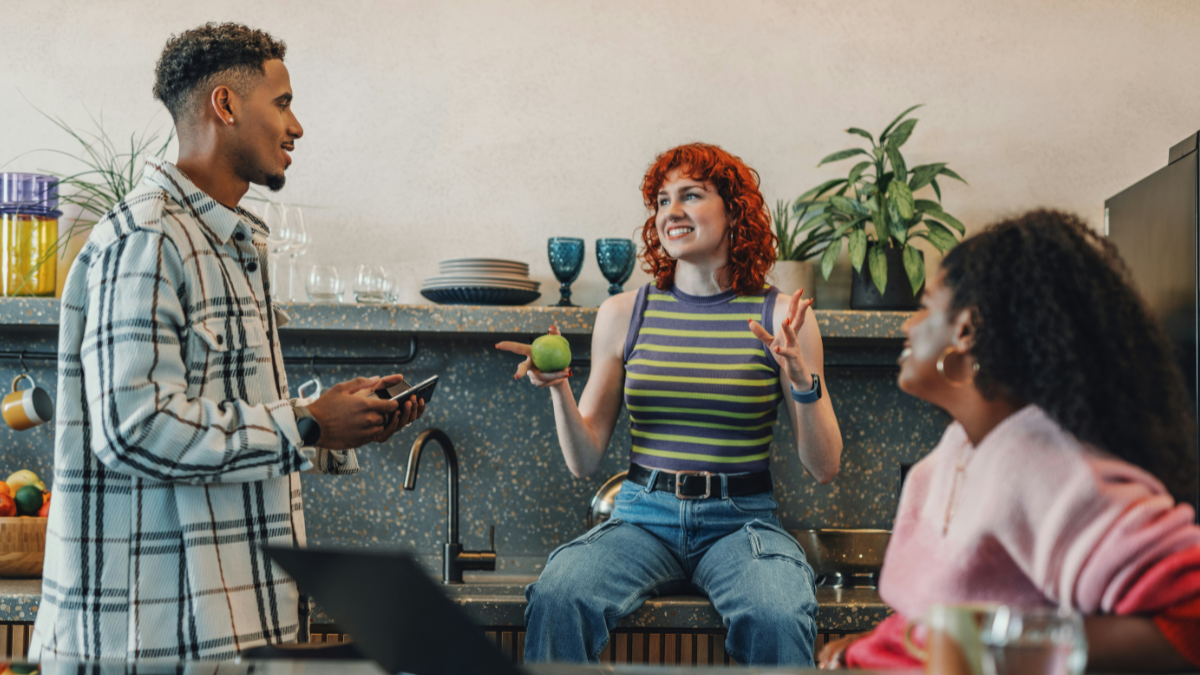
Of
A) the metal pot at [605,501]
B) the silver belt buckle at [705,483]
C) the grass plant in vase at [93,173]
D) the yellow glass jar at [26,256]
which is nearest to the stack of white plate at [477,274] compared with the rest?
the metal pot at [605,501]

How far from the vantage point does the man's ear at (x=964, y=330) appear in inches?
32.0

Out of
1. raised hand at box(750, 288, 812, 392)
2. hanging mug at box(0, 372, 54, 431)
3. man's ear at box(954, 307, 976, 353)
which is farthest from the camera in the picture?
hanging mug at box(0, 372, 54, 431)

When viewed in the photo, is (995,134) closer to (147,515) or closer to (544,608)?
(544,608)

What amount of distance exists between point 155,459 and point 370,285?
1065 mm

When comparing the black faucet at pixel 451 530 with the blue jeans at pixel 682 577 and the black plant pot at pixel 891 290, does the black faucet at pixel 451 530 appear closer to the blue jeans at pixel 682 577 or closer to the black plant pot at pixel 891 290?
the blue jeans at pixel 682 577

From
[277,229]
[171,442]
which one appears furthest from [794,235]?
[171,442]

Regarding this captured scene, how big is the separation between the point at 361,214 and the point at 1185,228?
199 centimetres

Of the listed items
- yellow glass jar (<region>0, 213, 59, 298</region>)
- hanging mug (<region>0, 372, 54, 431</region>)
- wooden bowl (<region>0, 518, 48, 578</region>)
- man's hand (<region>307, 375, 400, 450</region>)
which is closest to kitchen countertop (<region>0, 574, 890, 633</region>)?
wooden bowl (<region>0, 518, 48, 578</region>)

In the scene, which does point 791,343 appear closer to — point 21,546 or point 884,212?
point 884,212

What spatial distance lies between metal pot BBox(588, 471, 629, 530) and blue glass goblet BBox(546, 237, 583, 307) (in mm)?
460

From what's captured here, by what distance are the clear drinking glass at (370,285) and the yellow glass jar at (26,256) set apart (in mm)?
783

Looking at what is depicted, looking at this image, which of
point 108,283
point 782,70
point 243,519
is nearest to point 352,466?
point 243,519

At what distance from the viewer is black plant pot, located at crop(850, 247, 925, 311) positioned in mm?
2158

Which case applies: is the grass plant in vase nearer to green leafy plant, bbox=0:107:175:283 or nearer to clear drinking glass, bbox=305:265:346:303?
green leafy plant, bbox=0:107:175:283
